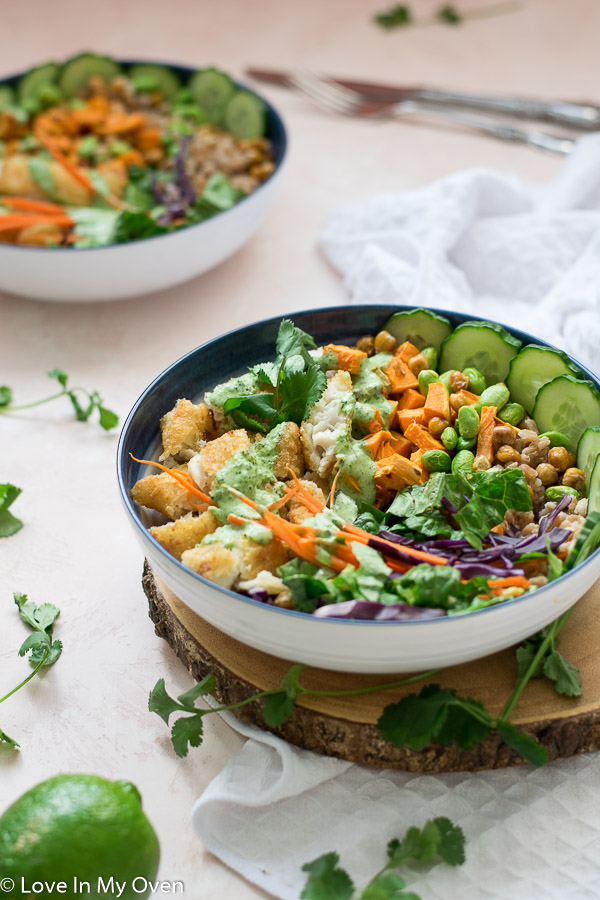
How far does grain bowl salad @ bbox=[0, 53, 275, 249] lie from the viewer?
3.75m

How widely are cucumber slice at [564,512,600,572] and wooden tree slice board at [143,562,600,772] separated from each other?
0.97ft

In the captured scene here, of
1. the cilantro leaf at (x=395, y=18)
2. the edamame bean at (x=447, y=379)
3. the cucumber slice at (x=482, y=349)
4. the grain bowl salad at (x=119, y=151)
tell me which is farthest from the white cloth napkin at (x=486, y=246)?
the cilantro leaf at (x=395, y=18)

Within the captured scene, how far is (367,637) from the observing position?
192cm

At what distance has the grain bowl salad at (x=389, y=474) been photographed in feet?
6.81

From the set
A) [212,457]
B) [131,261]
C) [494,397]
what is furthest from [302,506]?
[131,261]

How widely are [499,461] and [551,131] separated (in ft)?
9.68

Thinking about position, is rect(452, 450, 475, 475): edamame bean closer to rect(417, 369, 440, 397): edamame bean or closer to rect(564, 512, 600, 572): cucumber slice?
rect(417, 369, 440, 397): edamame bean

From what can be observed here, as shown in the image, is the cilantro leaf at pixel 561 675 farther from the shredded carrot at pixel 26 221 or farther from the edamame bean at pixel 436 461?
the shredded carrot at pixel 26 221

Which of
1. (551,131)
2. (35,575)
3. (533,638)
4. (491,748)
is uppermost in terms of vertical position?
(551,131)

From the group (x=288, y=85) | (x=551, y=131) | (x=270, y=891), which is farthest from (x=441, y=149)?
(x=270, y=891)

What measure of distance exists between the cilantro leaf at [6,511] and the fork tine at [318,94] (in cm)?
318

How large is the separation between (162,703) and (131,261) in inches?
73.0

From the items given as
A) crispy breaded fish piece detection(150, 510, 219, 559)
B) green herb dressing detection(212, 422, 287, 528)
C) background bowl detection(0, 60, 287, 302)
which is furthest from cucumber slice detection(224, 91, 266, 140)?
crispy breaded fish piece detection(150, 510, 219, 559)

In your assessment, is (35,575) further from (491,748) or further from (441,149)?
(441,149)
